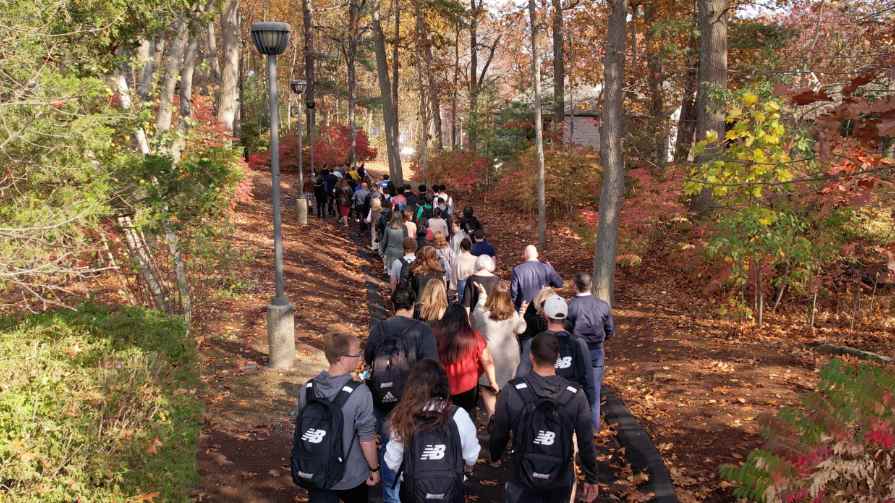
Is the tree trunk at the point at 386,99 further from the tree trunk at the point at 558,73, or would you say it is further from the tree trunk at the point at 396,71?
the tree trunk at the point at 558,73

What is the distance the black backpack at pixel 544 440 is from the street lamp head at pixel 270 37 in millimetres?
6982

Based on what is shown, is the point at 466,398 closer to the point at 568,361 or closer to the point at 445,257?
the point at 568,361

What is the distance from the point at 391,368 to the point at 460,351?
3.09 feet

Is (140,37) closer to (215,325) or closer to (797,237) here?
(215,325)

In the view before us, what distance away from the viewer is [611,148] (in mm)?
11906

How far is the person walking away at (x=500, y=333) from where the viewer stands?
22.6ft

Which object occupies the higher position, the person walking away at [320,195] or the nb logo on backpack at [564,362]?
the person walking away at [320,195]

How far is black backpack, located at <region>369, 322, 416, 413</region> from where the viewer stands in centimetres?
→ 539

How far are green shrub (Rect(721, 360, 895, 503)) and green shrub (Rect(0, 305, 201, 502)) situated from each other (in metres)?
3.89

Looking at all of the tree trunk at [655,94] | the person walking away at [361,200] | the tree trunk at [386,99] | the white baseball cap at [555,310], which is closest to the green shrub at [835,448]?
the white baseball cap at [555,310]

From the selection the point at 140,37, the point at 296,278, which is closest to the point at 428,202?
the point at 296,278

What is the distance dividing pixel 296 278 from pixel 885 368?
39.9 feet

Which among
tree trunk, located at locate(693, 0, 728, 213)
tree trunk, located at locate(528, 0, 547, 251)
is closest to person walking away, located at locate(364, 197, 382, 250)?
tree trunk, located at locate(528, 0, 547, 251)

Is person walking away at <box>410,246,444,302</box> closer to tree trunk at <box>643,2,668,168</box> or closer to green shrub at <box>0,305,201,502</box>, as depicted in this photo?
green shrub at <box>0,305,201,502</box>
